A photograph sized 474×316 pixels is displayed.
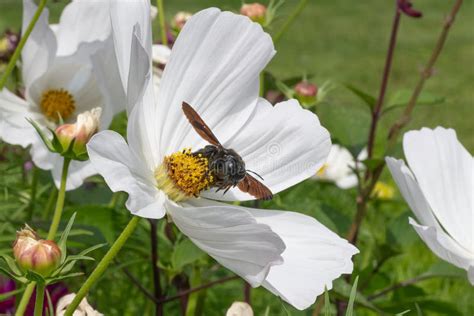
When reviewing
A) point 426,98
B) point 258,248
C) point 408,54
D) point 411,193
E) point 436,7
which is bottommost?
point 436,7

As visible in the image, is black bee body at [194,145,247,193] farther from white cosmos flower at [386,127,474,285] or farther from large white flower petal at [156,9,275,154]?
white cosmos flower at [386,127,474,285]

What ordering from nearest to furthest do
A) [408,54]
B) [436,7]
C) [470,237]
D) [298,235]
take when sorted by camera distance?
[298,235], [470,237], [408,54], [436,7]

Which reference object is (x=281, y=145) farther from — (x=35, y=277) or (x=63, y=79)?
(x=63, y=79)

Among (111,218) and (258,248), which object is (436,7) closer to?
(111,218)

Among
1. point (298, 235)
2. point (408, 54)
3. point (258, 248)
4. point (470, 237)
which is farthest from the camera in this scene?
point (408, 54)

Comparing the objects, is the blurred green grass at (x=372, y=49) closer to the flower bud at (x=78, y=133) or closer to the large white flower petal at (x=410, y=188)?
the large white flower petal at (x=410, y=188)

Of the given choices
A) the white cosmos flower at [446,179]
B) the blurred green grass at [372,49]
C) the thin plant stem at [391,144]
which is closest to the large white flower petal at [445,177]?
the white cosmos flower at [446,179]

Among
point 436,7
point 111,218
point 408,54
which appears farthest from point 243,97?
point 436,7

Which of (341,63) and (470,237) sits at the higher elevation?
(470,237)
